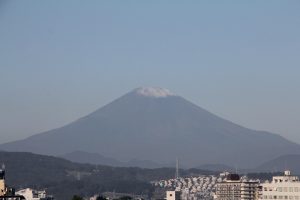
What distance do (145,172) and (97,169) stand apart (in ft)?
18.4

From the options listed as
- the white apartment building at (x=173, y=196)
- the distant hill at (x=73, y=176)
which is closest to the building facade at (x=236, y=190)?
the white apartment building at (x=173, y=196)

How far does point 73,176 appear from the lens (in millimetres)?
156000

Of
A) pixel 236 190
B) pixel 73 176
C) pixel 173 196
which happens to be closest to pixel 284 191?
pixel 173 196

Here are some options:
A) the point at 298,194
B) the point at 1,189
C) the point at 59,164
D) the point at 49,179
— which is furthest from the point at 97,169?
the point at 1,189

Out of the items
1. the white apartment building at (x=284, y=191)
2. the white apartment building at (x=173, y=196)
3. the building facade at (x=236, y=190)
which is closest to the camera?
the white apartment building at (x=284, y=191)

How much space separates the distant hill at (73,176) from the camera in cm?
13112

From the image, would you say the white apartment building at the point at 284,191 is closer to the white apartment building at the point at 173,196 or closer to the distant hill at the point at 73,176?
the white apartment building at the point at 173,196

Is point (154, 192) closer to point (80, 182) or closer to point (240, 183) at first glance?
point (80, 182)

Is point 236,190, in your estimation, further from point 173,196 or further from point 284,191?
point 284,191

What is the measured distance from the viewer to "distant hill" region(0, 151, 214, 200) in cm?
13112

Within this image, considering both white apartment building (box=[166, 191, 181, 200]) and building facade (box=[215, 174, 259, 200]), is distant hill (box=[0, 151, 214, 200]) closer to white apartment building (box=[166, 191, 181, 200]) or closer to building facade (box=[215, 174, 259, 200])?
building facade (box=[215, 174, 259, 200])

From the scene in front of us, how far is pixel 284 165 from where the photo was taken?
655 feet

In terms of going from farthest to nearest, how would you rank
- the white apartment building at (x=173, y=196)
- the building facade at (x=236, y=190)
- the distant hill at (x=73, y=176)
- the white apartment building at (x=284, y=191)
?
the distant hill at (x=73, y=176) → the building facade at (x=236, y=190) → the white apartment building at (x=173, y=196) → the white apartment building at (x=284, y=191)

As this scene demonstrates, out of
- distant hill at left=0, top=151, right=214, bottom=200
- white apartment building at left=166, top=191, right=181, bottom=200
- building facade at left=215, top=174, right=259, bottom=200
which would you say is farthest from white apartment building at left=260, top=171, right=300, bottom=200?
distant hill at left=0, top=151, right=214, bottom=200
